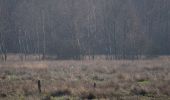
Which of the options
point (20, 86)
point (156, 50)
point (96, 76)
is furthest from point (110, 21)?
point (20, 86)

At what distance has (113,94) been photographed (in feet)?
62.1

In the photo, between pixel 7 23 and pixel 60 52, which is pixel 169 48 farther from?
pixel 7 23

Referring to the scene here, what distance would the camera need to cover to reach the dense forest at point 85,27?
59.8 meters

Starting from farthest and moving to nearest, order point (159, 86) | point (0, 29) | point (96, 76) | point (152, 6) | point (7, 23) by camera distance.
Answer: point (152, 6), point (7, 23), point (0, 29), point (96, 76), point (159, 86)

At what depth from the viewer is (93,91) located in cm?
1908

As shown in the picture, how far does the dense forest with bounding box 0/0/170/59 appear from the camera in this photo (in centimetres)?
5981

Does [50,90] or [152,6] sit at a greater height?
[152,6]

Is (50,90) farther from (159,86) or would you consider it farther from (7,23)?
(7,23)

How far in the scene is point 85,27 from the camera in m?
63.8

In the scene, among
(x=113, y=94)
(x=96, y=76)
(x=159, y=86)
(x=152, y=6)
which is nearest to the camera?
(x=113, y=94)

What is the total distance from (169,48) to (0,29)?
26697 millimetres

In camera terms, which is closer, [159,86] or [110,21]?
[159,86]

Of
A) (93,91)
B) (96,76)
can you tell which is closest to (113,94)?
(93,91)

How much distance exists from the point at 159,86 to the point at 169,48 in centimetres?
4473
